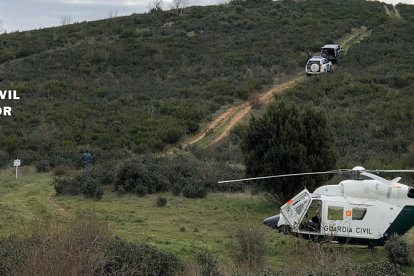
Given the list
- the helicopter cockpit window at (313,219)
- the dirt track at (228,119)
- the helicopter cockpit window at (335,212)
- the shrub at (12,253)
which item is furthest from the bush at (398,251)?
the dirt track at (228,119)

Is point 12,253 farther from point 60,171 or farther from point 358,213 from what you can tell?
point 60,171

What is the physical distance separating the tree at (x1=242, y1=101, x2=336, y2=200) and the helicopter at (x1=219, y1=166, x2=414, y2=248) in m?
4.55

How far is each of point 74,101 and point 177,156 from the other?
1471cm

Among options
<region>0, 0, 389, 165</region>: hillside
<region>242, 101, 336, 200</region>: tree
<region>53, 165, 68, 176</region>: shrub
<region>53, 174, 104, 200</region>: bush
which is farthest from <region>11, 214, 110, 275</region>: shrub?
<region>0, 0, 389, 165</region>: hillside

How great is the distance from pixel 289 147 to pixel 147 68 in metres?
33.7

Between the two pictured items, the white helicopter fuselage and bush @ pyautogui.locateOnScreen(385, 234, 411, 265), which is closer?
bush @ pyautogui.locateOnScreen(385, 234, 411, 265)

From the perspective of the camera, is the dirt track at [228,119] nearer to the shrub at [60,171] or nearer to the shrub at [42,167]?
the shrub at [60,171]

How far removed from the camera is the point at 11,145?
29.0 metres

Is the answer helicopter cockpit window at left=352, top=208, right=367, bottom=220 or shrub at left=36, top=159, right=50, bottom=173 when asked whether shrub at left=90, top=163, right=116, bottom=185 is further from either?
helicopter cockpit window at left=352, top=208, right=367, bottom=220

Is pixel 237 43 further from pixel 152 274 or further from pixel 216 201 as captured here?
pixel 152 274

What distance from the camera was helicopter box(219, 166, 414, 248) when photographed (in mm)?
12594

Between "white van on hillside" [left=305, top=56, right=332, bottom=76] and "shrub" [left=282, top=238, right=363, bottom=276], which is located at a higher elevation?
"white van on hillside" [left=305, top=56, right=332, bottom=76]

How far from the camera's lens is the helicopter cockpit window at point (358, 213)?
1275 cm

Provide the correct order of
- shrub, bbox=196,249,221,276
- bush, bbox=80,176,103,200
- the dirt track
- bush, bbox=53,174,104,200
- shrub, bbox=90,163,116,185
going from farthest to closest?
the dirt track
shrub, bbox=90,163,116,185
bush, bbox=53,174,104,200
bush, bbox=80,176,103,200
shrub, bbox=196,249,221,276
